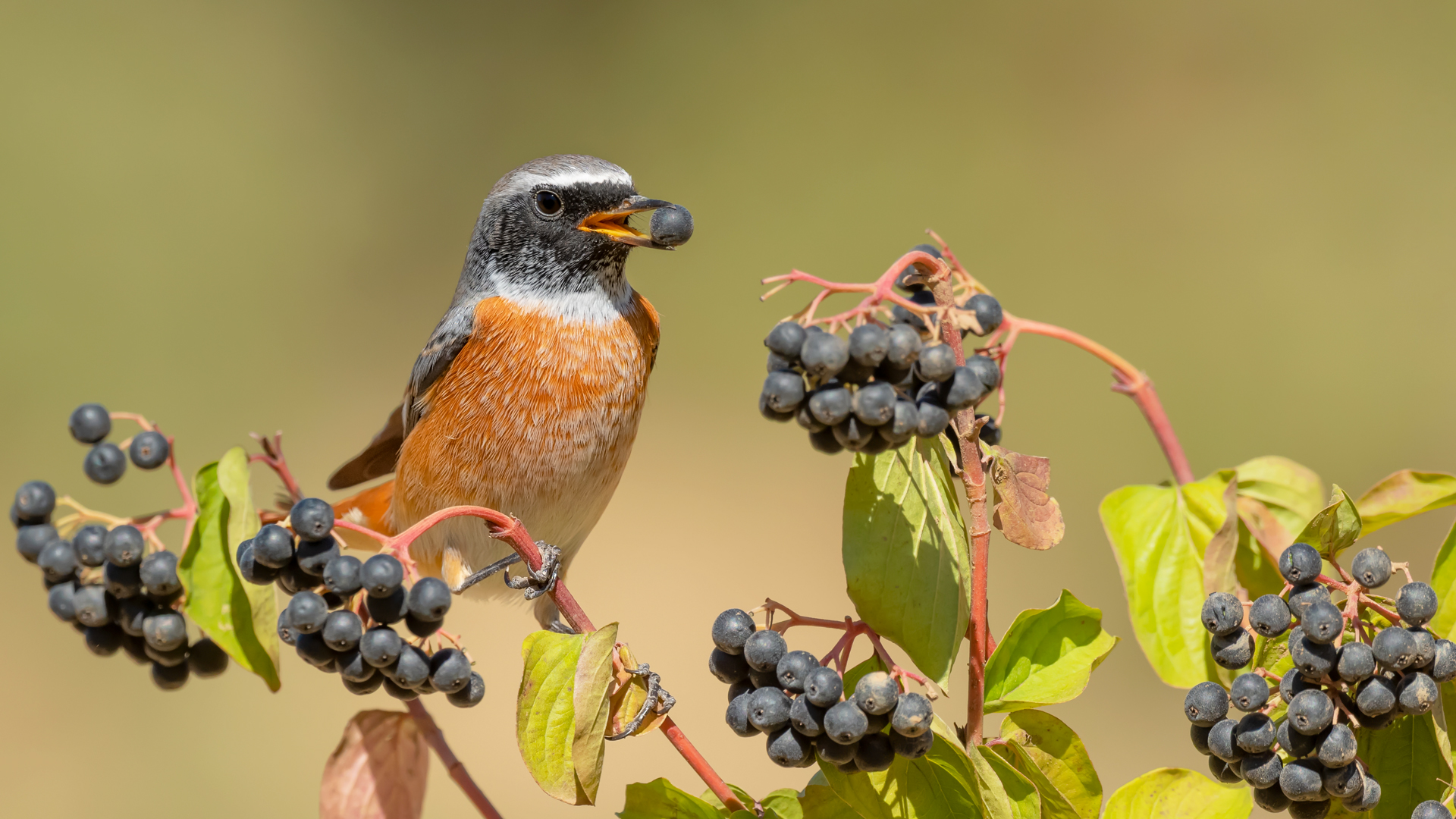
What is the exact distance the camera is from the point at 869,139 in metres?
9.60

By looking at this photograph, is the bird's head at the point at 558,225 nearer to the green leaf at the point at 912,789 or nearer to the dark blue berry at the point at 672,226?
the dark blue berry at the point at 672,226

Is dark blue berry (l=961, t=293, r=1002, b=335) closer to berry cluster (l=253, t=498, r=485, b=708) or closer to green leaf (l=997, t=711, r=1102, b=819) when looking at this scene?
green leaf (l=997, t=711, r=1102, b=819)

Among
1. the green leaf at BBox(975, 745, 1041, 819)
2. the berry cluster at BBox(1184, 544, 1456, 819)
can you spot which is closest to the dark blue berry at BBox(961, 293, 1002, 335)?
the berry cluster at BBox(1184, 544, 1456, 819)

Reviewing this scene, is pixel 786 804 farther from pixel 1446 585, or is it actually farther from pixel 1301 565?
pixel 1446 585

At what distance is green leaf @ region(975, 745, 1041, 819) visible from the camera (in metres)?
1.55

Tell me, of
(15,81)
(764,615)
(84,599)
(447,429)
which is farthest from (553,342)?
(15,81)

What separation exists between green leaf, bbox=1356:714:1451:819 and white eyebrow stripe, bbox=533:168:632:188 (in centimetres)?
235

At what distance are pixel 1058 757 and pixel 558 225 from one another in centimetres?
222

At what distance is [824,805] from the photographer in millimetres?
1703

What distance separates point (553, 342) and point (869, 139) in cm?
691

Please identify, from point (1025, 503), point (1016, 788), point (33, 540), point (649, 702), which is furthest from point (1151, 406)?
point (33, 540)

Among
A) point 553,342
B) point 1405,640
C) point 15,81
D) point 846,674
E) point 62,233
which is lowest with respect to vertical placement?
point 846,674

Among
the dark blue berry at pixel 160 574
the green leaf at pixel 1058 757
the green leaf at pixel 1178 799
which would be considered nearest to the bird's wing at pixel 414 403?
the dark blue berry at pixel 160 574

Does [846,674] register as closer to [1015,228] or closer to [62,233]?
[1015,228]
